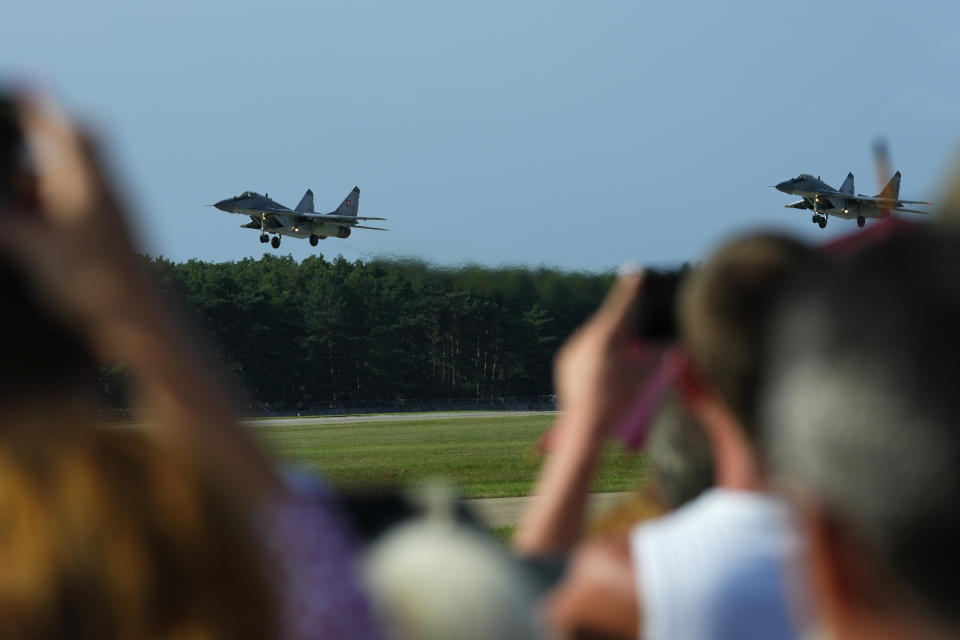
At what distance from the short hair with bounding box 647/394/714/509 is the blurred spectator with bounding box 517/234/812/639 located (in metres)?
0.10

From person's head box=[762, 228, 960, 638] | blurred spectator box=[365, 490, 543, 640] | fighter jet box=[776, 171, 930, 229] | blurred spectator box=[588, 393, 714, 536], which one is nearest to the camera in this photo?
person's head box=[762, 228, 960, 638]

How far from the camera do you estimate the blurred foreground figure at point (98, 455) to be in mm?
1188

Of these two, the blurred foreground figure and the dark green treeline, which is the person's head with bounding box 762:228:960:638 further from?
the dark green treeline

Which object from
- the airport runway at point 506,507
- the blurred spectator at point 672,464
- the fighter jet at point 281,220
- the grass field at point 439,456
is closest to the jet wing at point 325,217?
the fighter jet at point 281,220

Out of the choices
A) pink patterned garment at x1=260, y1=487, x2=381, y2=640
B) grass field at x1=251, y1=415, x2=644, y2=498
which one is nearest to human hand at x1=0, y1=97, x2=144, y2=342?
pink patterned garment at x1=260, y1=487, x2=381, y2=640

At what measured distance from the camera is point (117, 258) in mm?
1214

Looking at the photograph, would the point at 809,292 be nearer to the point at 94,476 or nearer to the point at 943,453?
the point at 943,453

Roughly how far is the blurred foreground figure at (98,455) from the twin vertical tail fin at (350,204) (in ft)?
272

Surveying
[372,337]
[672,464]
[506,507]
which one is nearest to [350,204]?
[372,337]

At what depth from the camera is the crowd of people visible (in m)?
0.87

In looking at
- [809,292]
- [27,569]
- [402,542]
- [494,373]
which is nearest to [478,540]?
[402,542]

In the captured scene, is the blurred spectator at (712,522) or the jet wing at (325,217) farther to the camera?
the jet wing at (325,217)

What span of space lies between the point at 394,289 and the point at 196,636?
377 feet

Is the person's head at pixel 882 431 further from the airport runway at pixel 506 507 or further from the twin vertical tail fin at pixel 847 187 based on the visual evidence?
the twin vertical tail fin at pixel 847 187
